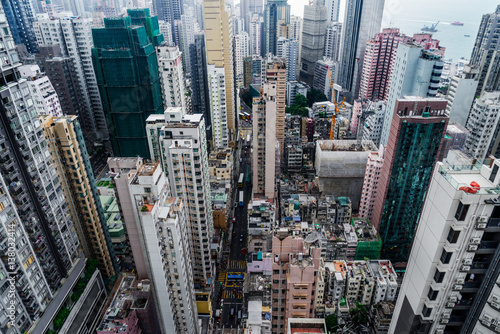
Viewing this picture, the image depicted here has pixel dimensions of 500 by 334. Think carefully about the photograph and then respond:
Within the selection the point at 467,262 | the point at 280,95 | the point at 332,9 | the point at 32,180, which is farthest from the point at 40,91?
the point at 332,9

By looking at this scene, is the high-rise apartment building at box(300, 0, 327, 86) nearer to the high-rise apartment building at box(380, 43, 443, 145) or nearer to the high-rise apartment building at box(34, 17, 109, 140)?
the high-rise apartment building at box(380, 43, 443, 145)

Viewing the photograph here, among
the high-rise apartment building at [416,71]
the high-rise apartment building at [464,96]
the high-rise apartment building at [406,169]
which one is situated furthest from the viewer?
the high-rise apartment building at [464,96]

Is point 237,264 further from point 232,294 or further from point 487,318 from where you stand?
point 487,318

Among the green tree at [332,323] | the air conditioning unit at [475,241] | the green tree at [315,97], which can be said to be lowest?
the green tree at [332,323]

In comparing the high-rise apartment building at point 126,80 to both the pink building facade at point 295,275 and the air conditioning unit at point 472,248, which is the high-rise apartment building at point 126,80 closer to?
the pink building facade at point 295,275

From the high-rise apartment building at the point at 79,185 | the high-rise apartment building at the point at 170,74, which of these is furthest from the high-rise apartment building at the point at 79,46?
the high-rise apartment building at the point at 79,185

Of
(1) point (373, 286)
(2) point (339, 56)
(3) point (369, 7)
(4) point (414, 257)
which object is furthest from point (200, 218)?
(2) point (339, 56)

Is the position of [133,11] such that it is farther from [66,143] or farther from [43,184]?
[43,184]

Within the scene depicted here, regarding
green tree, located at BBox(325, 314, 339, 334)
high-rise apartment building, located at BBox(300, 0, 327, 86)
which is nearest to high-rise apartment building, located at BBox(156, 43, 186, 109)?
green tree, located at BBox(325, 314, 339, 334)
